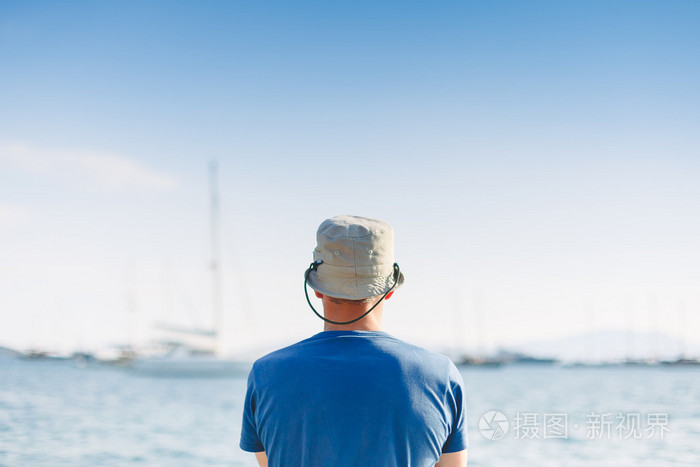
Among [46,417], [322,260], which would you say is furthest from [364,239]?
[46,417]

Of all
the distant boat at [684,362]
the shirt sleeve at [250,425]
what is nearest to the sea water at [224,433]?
the shirt sleeve at [250,425]

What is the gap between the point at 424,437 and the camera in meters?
1.36

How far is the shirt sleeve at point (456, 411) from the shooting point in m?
1.39

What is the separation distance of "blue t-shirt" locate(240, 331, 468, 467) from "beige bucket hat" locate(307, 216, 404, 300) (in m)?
0.10

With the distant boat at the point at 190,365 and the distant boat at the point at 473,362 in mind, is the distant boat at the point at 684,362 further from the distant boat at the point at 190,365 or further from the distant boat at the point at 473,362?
the distant boat at the point at 190,365

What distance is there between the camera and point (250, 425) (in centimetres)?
150

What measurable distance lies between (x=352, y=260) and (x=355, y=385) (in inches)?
10.3

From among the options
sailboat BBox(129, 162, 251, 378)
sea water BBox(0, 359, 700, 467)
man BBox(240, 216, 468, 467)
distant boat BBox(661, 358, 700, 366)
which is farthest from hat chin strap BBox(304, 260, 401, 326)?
distant boat BBox(661, 358, 700, 366)

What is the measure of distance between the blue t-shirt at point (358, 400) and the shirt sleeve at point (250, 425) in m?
0.06

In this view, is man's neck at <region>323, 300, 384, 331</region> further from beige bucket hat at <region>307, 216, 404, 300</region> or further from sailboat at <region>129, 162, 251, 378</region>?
sailboat at <region>129, 162, 251, 378</region>

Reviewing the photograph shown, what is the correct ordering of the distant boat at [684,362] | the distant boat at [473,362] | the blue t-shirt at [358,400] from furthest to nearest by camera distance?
the distant boat at [684,362] < the distant boat at [473,362] < the blue t-shirt at [358,400]

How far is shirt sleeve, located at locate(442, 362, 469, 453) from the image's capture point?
1.39m

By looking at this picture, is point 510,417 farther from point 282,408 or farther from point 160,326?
point 282,408

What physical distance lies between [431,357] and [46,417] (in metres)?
21.2
